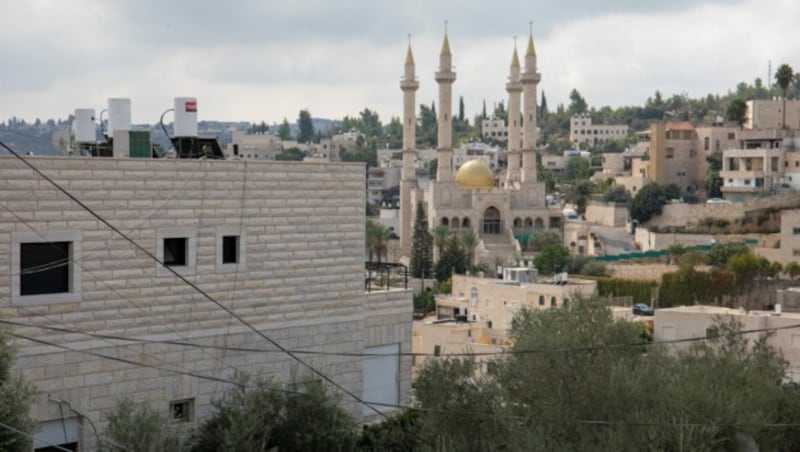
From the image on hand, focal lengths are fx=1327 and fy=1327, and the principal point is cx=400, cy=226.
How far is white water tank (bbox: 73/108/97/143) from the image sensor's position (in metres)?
10.9

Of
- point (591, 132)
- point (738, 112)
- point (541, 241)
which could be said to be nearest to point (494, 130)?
point (591, 132)

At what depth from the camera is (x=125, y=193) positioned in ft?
32.3

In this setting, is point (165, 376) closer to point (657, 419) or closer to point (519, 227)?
point (657, 419)

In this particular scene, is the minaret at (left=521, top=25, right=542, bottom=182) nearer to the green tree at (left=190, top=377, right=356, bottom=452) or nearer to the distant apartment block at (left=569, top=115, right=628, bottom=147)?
the green tree at (left=190, top=377, right=356, bottom=452)

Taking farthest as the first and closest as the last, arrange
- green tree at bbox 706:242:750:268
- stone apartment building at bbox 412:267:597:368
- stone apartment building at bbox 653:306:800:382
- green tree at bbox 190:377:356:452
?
1. green tree at bbox 706:242:750:268
2. stone apartment building at bbox 412:267:597:368
3. stone apartment building at bbox 653:306:800:382
4. green tree at bbox 190:377:356:452

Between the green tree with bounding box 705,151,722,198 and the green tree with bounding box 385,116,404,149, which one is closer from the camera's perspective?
the green tree with bounding box 705,151,722,198

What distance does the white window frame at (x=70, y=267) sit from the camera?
923 cm

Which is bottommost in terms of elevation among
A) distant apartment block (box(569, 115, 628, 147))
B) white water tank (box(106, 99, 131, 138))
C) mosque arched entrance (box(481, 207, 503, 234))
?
mosque arched entrance (box(481, 207, 503, 234))

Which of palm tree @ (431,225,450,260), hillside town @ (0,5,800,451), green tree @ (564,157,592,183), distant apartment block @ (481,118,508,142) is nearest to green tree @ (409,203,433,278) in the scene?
palm tree @ (431,225,450,260)

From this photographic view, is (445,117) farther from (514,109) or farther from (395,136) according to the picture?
(395,136)

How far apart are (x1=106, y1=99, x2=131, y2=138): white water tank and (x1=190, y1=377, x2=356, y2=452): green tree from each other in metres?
2.34

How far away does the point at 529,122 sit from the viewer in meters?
50.8

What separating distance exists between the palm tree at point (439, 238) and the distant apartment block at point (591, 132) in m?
51.7

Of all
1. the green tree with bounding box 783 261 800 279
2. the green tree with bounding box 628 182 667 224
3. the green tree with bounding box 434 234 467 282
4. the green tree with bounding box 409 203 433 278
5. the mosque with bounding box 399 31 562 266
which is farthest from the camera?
the mosque with bounding box 399 31 562 266
